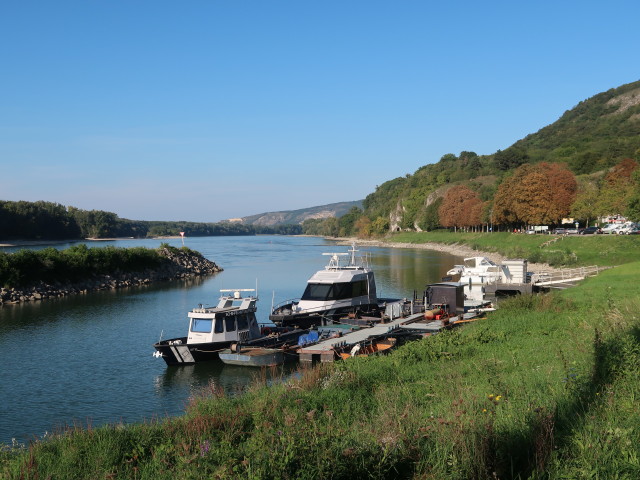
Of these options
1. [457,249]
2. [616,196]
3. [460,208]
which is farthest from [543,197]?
[460,208]

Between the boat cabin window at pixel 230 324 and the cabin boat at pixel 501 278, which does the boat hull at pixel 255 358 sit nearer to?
the boat cabin window at pixel 230 324

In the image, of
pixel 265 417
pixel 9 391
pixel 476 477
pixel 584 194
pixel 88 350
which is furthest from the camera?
pixel 584 194

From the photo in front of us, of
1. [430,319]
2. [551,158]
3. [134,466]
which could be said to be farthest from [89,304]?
[551,158]

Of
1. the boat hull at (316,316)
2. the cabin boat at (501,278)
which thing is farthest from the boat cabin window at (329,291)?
the cabin boat at (501,278)

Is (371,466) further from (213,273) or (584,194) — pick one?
(584,194)

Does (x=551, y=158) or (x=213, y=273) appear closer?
(x=213, y=273)

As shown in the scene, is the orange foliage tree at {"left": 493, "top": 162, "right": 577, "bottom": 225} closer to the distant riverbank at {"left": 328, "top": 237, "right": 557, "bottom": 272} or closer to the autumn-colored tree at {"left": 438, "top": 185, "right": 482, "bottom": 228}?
the distant riverbank at {"left": 328, "top": 237, "right": 557, "bottom": 272}

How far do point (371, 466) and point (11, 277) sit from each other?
176ft

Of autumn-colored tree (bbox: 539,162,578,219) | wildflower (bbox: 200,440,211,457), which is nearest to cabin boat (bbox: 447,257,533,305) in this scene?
wildflower (bbox: 200,440,211,457)

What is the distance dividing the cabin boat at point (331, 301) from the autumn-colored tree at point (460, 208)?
93.5 metres

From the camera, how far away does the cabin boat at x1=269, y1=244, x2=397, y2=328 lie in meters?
33.2

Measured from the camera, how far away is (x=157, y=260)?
76.1m

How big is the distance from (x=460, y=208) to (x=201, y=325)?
118 m

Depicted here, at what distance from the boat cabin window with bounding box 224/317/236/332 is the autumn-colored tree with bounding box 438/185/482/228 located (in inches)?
4104
